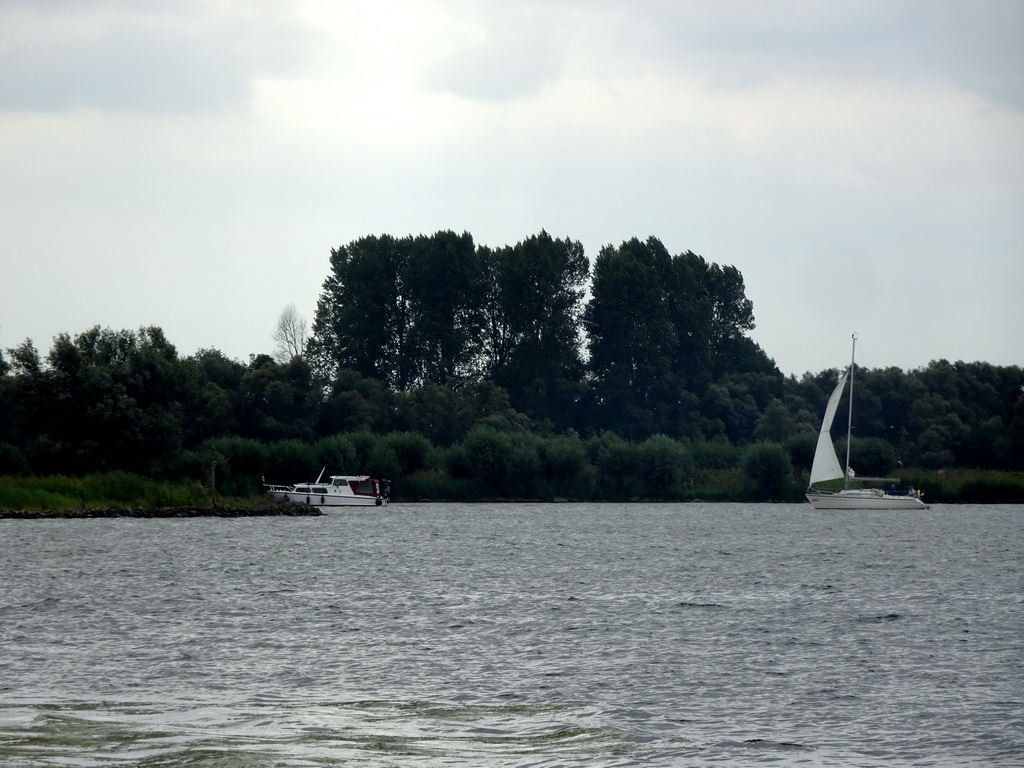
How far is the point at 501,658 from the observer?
2433 centimetres

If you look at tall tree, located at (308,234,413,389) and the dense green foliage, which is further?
tall tree, located at (308,234,413,389)

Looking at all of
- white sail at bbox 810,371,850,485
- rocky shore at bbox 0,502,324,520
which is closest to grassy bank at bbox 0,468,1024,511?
rocky shore at bbox 0,502,324,520

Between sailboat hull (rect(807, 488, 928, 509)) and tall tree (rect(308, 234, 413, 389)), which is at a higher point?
tall tree (rect(308, 234, 413, 389))

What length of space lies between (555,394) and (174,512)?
1984 inches

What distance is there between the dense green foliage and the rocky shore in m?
5.96

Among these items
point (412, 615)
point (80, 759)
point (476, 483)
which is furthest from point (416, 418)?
point (80, 759)

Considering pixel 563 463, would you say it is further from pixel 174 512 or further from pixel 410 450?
pixel 174 512

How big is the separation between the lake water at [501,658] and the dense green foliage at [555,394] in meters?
47.3

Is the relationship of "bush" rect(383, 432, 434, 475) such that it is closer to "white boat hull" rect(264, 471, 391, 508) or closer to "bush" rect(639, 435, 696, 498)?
"white boat hull" rect(264, 471, 391, 508)

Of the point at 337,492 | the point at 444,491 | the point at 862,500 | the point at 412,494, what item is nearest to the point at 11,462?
the point at 337,492

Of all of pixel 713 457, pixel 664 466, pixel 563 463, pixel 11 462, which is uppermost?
pixel 713 457

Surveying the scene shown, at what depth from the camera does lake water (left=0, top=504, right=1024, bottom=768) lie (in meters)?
16.8

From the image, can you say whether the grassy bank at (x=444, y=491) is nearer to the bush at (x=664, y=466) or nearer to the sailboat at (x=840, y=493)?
the bush at (x=664, y=466)

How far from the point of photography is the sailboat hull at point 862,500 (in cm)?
9788
